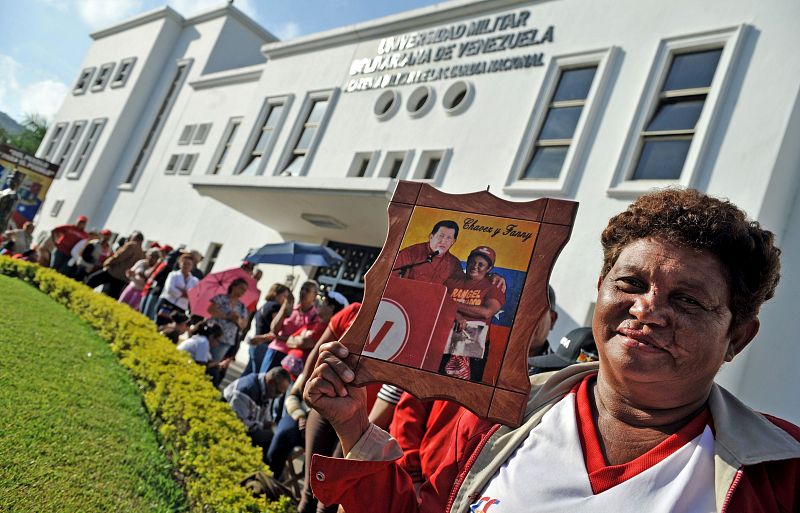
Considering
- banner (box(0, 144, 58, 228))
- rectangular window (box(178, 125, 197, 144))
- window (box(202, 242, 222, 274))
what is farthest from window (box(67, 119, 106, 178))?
window (box(202, 242, 222, 274))

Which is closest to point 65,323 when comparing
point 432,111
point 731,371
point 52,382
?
point 52,382

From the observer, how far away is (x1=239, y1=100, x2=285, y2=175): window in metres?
17.8

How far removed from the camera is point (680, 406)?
1640 mm

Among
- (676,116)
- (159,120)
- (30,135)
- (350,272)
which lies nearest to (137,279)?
(350,272)

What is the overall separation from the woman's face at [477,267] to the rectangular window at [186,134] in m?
22.6

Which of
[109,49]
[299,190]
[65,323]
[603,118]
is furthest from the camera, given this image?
[109,49]

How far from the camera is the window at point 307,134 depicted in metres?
16.3

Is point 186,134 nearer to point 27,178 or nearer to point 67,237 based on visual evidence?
point 27,178

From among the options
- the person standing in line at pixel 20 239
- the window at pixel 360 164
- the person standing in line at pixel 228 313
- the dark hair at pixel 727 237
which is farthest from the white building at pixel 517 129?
the dark hair at pixel 727 237

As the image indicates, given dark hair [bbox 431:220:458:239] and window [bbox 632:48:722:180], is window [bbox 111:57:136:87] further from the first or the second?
dark hair [bbox 431:220:458:239]

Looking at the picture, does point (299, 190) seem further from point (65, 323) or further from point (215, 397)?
point (215, 397)

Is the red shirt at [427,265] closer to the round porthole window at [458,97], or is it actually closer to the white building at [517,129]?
the white building at [517,129]

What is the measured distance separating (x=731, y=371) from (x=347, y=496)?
303 inches

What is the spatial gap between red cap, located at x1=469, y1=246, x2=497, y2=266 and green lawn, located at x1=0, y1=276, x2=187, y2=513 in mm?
2958
